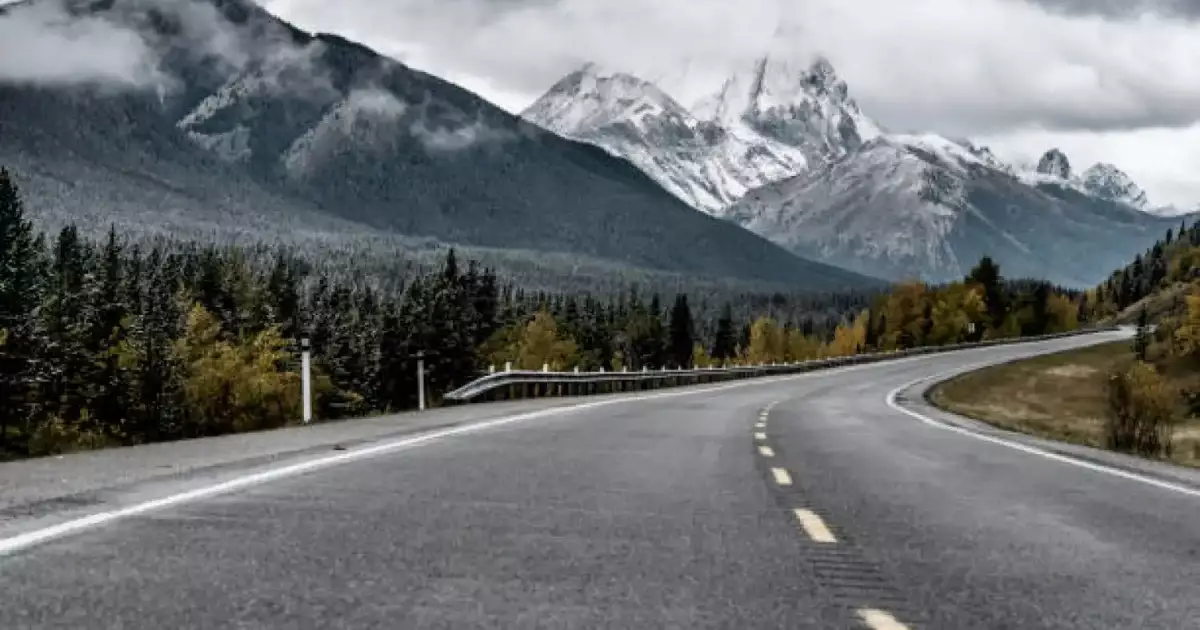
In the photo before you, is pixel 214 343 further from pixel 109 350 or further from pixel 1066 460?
pixel 1066 460

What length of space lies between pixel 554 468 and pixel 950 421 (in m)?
17.8

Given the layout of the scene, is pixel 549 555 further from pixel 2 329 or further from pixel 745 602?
pixel 2 329

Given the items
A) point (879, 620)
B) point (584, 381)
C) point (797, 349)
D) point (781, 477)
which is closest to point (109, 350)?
point (584, 381)

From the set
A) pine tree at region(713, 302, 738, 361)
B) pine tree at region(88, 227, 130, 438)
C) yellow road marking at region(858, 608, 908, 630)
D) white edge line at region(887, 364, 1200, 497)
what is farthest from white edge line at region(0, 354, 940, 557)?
pine tree at region(713, 302, 738, 361)

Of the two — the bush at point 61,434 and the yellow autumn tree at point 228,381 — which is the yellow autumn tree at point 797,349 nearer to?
the yellow autumn tree at point 228,381

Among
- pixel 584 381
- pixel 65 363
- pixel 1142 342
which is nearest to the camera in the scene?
pixel 584 381

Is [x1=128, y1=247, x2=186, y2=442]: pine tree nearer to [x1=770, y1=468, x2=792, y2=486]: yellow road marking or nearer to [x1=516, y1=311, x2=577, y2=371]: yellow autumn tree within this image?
[x1=770, y1=468, x2=792, y2=486]: yellow road marking

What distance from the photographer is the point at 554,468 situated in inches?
527

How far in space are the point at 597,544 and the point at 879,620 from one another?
2441 mm

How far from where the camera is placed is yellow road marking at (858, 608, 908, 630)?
19.5ft

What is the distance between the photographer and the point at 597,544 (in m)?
8.21

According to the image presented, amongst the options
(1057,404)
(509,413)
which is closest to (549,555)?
(509,413)

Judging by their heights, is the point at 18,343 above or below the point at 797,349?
above

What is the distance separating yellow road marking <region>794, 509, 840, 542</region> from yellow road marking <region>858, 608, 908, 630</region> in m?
2.33
